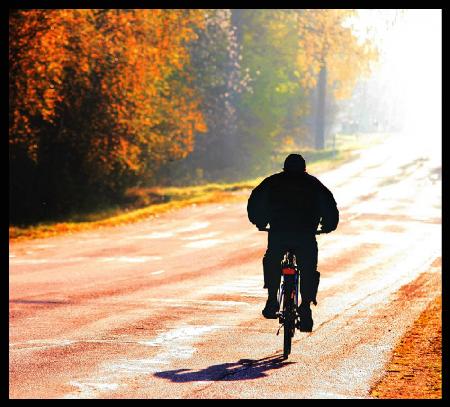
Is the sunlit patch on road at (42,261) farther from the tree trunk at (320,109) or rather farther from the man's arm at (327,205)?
the tree trunk at (320,109)

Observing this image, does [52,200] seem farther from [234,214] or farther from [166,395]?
[166,395]

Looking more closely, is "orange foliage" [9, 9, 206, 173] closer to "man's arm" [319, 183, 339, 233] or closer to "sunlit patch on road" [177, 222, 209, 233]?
"sunlit patch on road" [177, 222, 209, 233]

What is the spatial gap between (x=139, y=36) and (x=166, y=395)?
1182 inches

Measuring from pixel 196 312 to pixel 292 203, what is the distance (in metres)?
7.15

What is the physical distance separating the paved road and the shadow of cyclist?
0.02 meters

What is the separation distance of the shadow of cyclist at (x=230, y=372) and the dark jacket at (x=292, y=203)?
6.31 feet

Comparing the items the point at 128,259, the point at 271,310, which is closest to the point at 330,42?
the point at 128,259

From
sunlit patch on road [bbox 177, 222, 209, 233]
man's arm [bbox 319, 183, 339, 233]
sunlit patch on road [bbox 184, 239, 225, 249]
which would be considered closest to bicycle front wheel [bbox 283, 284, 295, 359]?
man's arm [bbox 319, 183, 339, 233]

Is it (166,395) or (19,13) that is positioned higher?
(19,13)

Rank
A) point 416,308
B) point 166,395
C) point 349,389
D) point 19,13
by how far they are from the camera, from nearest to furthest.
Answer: point 166,395, point 349,389, point 416,308, point 19,13

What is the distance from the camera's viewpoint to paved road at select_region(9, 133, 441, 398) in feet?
33.2

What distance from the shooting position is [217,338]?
1309 cm

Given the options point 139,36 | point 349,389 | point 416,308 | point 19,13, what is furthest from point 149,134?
point 349,389

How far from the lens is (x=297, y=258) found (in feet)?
31.2
